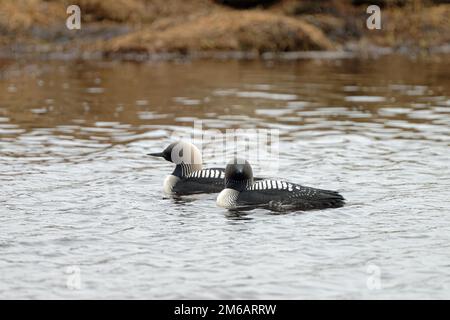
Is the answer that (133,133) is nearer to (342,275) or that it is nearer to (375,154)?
(375,154)

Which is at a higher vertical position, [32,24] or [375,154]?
[32,24]

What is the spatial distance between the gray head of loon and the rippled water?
15.7 inches

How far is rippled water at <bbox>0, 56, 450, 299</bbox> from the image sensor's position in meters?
7.86

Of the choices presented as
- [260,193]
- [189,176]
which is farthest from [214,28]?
[260,193]

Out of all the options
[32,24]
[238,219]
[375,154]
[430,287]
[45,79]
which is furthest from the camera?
[32,24]

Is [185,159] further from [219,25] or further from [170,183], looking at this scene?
[219,25]

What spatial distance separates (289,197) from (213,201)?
3.56ft

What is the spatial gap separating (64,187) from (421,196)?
429 cm

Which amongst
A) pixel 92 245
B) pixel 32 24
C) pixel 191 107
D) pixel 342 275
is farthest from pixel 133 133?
pixel 32 24

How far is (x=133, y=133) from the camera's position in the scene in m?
15.8

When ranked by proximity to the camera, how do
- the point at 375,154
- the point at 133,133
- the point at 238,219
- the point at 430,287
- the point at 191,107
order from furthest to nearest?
1. the point at 191,107
2. the point at 133,133
3. the point at 375,154
4. the point at 238,219
5. the point at 430,287

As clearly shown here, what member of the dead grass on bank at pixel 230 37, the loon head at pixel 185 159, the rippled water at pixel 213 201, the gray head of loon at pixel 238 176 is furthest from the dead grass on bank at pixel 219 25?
the gray head of loon at pixel 238 176

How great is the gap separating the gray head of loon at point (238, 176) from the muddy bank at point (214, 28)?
1980 cm

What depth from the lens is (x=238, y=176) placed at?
33.5 feet
